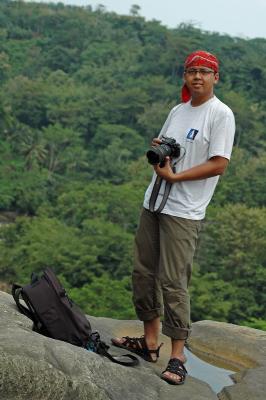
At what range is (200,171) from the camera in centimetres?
315

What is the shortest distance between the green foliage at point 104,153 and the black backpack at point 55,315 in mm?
9992

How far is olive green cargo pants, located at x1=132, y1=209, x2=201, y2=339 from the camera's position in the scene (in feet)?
10.5

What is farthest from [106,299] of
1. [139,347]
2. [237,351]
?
[139,347]

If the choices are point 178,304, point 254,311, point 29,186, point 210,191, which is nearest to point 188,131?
point 210,191

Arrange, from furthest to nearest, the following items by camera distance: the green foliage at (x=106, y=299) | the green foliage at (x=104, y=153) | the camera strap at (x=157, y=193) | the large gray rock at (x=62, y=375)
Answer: the green foliage at (x=104, y=153), the green foliage at (x=106, y=299), the camera strap at (x=157, y=193), the large gray rock at (x=62, y=375)

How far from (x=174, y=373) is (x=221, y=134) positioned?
122cm

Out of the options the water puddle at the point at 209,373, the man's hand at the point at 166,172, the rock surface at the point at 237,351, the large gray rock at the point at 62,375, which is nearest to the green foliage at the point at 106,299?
the rock surface at the point at 237,351

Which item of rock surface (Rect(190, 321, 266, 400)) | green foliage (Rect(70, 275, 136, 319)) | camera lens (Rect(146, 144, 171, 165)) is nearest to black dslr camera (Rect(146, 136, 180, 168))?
camera lens (Rect(146, 144, 171, 165))

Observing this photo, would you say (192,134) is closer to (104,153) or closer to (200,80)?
(200,80)

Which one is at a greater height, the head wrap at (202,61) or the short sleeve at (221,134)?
the head wrap at (202,61)

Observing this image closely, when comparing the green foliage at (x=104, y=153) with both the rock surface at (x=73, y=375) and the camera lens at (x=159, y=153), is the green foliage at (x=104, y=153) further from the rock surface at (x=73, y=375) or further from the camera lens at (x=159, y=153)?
the camera lens at (x=159, y=153)

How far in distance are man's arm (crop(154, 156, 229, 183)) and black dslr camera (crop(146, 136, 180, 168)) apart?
34 millimetres

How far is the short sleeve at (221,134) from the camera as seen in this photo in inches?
123

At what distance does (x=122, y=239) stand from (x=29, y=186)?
14.3 m
